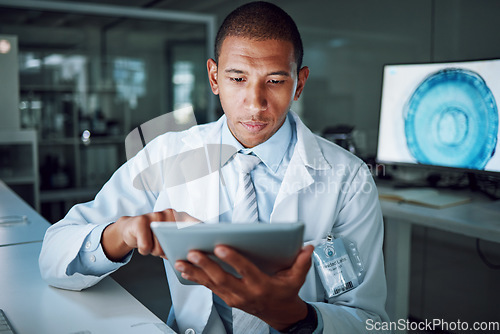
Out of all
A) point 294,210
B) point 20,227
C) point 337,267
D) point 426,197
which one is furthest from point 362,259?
point 20,227

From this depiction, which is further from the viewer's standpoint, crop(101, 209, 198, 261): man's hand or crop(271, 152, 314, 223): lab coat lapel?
crop(271, 152, 314, 223): lab coat lapel

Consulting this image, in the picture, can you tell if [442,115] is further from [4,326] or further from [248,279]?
[4,326]

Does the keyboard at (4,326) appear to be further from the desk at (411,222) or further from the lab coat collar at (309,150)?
the desk at (411,222)

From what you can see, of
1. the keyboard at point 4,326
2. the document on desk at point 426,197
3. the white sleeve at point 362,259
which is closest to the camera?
the keyboard at point 4,326

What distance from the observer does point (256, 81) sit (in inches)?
43.9

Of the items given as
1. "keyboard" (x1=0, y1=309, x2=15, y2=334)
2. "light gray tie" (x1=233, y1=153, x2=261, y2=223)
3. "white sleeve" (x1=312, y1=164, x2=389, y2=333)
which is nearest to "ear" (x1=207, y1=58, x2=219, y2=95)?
"light gray tie" (x1=233, y1=153, x2=261, y2=223)

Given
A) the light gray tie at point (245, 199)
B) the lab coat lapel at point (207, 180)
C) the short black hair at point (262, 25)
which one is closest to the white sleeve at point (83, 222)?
the lab coat lapel at point (207, 180)

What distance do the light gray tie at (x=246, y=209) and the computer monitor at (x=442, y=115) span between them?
3.78 feet

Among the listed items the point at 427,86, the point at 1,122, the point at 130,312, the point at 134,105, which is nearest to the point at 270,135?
the point at 130,312

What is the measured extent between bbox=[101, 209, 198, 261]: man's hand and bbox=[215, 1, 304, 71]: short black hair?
0.50 m

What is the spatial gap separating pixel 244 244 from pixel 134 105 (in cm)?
457

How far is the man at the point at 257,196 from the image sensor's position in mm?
1070

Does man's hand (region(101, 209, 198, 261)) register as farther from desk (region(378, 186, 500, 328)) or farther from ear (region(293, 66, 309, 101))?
desk (region(378, 186, 500, 328))

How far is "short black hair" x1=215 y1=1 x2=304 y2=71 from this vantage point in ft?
3.70
